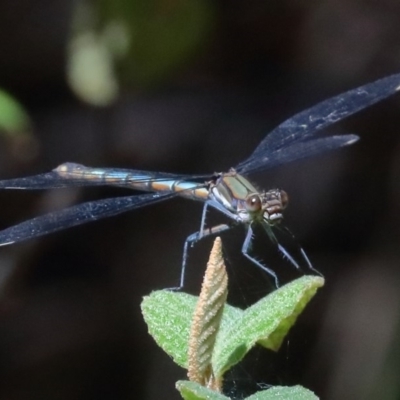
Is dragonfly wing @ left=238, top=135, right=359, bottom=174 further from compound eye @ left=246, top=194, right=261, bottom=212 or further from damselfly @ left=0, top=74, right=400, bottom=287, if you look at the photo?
compound eye @ left=246, top=194, right=261, bottom=212

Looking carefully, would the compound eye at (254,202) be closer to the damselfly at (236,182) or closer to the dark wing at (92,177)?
the damselfly at (236,182)

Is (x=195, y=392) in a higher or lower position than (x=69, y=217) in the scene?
lower

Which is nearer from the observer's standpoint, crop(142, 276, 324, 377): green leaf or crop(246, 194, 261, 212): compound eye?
crop(142, 276, 324, 377): green leaf

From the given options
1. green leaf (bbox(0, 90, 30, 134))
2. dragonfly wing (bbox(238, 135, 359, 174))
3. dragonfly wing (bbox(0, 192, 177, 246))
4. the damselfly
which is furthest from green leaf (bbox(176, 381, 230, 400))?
green leaf (bbox(0, 90, 30, 134))


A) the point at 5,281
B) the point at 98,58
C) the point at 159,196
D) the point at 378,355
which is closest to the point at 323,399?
the point at 378,355

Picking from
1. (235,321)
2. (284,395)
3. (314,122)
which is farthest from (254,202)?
(284,395)

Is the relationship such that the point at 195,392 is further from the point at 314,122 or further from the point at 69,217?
the point at 314,122
